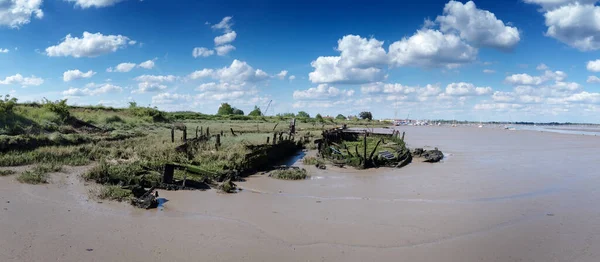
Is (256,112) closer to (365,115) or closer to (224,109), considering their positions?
(224,109)

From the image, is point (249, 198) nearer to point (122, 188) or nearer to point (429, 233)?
point (122, 188)

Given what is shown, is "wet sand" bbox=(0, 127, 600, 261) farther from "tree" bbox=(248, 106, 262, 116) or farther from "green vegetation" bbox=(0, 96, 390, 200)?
"tree" bbox=(248, 106, 262, 116)

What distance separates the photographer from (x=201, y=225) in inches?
309

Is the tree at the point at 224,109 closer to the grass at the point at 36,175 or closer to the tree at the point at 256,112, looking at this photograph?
the tree at the point at 256,112

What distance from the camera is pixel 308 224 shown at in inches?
320

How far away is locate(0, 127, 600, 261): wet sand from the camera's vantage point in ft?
21.1

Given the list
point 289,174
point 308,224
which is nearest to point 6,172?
point 289,174

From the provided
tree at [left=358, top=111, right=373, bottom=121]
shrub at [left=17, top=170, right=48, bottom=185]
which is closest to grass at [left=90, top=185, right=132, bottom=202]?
shrub at [left=17, top=170, right=48, bottom=185]

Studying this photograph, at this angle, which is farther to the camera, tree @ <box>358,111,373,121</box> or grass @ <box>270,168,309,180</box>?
tree @ <box>358,111,373,121</box>

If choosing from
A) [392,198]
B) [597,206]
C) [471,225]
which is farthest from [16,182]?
[597,206]

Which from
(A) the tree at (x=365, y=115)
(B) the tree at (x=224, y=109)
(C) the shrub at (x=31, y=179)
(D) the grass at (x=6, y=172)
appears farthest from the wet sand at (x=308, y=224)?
Answer: (A) the tree at (x=365, y=115)

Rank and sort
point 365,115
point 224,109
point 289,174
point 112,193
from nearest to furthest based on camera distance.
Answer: point 112,193 → point 289,174 → point 224,109 → point 365,115

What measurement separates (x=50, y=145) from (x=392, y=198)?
1554cm

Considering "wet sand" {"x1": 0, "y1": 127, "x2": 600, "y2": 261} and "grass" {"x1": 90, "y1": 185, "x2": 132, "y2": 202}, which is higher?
"grass" {"x1": 90, "y1": 185, "x2": 132, "y2": 202}
